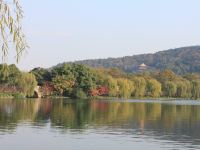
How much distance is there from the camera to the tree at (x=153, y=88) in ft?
277

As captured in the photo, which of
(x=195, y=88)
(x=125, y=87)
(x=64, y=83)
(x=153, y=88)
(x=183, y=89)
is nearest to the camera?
A: (x=64, y=83)

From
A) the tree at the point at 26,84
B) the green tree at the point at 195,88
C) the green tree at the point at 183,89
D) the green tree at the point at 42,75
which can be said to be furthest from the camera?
the green tree at the point at 195,88

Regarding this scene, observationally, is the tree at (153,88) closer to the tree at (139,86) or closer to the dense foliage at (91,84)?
the dense foliage at (91,84)

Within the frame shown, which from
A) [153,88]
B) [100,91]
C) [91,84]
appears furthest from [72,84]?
[153,88]

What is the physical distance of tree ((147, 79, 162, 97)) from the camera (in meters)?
84.4

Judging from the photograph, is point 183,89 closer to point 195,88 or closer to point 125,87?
point 195,88

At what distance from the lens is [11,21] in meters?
6.47

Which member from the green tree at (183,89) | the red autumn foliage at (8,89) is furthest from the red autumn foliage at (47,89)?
the green tree at (183,89)

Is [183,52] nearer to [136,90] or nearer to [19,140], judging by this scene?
[136,90]

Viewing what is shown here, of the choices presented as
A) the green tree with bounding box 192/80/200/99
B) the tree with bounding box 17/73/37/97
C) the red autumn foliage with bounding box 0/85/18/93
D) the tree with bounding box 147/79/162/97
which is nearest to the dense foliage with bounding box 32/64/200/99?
the tree with bounding box 147/79/162/97

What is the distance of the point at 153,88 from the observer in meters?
85.3

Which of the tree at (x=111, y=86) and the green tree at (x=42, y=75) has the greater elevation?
the green tree at (x=42, y=75)

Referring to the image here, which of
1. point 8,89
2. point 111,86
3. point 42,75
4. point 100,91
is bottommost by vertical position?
point 100,91

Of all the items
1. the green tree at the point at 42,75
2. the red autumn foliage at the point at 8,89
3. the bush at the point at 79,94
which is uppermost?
the green tree at the point at 42,75
